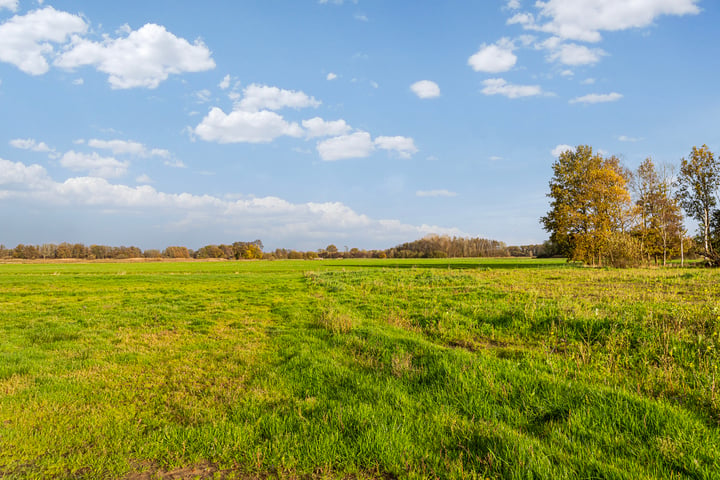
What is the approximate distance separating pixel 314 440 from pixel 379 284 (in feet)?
57.5

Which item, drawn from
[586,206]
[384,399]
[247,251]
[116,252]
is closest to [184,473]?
[384,399]

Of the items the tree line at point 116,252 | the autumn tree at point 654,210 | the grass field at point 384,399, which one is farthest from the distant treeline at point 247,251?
the grass field at point 384,399

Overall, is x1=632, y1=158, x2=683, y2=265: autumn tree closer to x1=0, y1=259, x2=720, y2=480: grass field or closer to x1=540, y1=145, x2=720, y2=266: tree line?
x1=540, y1=145, x2=720, y2=266: tree line

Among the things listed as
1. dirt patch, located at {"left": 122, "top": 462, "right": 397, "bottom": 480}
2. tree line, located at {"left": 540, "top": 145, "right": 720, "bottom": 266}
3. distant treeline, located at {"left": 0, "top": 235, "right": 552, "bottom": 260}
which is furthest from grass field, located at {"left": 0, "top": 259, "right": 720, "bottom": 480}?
distant treeline, located at {"left": 0, "top": 235, "right": 552, "bottom": 260}

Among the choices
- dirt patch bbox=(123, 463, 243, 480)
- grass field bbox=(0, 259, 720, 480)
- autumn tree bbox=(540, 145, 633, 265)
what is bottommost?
dirt patch bbox=(123, 463, 243, 480)

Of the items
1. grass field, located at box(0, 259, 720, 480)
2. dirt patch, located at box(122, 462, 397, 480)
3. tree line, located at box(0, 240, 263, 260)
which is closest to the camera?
dirt patch, located at box(122, 462, 397, 480)

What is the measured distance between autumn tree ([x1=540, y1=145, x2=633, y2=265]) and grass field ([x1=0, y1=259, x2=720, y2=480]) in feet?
96.3

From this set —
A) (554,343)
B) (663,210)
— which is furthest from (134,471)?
(663,210)

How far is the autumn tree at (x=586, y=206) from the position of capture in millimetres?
35688

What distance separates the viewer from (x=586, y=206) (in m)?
37.5

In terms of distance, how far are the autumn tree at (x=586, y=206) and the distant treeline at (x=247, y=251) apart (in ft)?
395

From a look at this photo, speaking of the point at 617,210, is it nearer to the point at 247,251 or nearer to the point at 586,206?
the point at 586,206

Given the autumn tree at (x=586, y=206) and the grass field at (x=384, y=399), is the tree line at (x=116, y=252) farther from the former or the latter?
the grass field at (x=384, y=399)

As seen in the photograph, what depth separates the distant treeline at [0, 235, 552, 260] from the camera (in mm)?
157875
